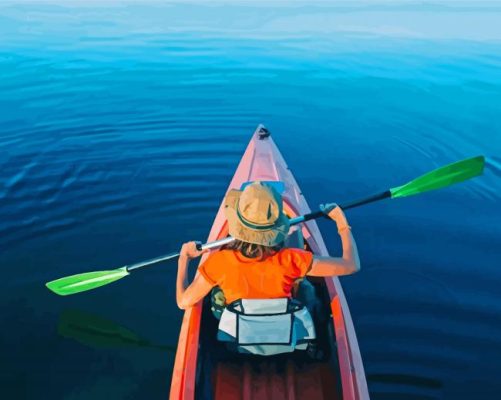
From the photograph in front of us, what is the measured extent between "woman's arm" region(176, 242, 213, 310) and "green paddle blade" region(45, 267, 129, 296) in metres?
1.22

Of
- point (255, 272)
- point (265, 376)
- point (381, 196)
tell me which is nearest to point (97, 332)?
point (265, 376)

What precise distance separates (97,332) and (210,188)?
9.32 ft

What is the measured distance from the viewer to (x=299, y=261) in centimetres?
266

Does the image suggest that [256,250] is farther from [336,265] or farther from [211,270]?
[336,265]

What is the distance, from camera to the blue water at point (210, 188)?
4.02 metres

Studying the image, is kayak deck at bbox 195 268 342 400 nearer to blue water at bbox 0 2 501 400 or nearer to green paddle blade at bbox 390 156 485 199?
blue water at bbox 0 2 501 400

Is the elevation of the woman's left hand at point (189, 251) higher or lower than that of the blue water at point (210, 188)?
Answer: lower

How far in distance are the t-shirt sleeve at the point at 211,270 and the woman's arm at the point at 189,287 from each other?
0.15 feet

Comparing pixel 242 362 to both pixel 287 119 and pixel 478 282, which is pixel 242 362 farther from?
pixel 287 119

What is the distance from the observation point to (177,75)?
12453 millimetres

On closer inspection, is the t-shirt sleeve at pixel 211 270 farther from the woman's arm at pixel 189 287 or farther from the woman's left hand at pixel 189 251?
the woman's left hand at pixel 189 251

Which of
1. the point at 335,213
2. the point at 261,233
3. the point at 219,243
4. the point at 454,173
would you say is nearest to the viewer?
the point at 261,233

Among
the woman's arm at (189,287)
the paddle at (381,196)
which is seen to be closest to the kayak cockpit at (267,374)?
the woman's arm at (189,287)

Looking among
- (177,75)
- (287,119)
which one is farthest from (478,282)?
(177,75)
